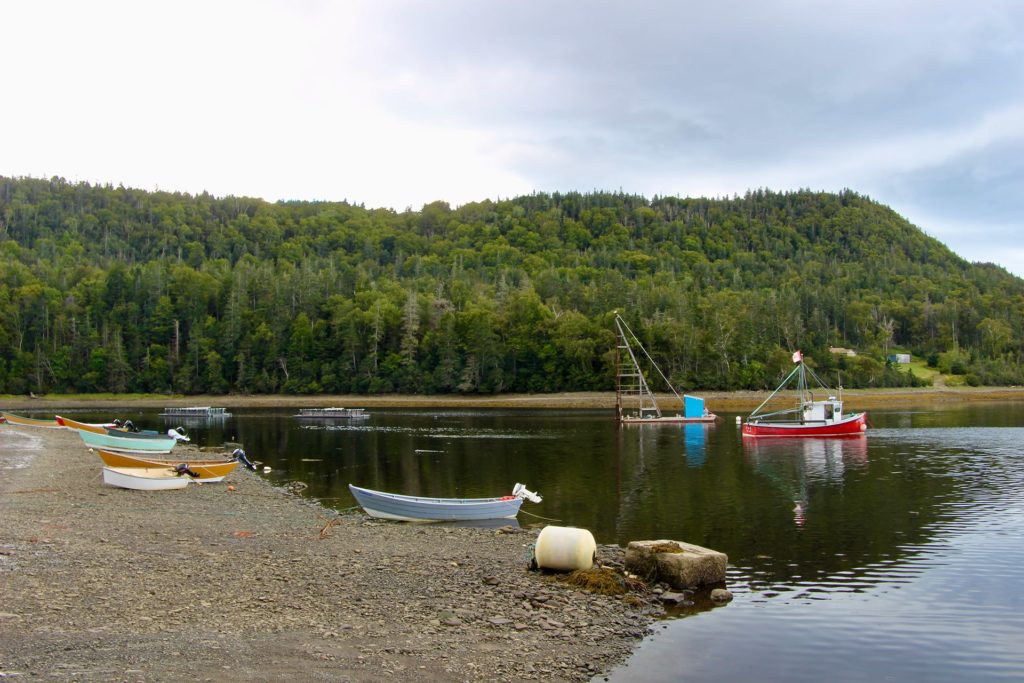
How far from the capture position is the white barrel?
70.3 ft

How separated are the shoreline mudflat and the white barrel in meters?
101

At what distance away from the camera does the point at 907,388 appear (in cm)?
13862

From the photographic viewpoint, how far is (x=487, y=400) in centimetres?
13850

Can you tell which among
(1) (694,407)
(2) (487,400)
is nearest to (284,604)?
(1) (694,407)

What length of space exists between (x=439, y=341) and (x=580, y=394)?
30372 millimetres

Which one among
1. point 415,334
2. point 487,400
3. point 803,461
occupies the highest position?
point 415,334

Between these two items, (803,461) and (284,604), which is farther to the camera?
(803,461)

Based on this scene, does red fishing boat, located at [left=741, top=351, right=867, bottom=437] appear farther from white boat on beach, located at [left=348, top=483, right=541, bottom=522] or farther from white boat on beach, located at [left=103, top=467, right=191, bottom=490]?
white boat on beach, located at [left=103, top=467, right=191, bottom=490]

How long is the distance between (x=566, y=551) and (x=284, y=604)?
7.78 m

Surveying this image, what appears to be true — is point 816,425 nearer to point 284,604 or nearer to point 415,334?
point 284,604

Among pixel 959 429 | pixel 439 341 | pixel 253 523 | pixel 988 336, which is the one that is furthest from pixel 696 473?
pixel 988 336

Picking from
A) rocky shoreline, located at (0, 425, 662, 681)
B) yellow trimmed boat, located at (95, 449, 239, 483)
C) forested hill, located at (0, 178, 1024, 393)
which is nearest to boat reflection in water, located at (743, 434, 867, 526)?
rocky shoreline, located at (0, 425, 662, 681)

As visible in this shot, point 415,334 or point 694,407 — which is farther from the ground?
point 415,334

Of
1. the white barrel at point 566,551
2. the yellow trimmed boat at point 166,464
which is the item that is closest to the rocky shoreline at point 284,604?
the white barrel at point 566,551
